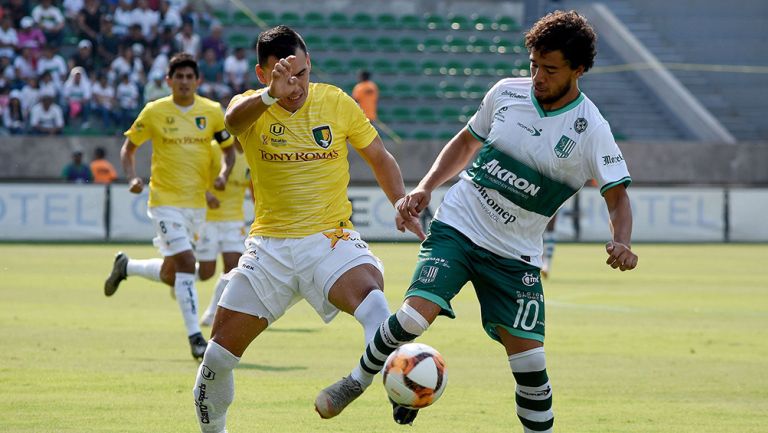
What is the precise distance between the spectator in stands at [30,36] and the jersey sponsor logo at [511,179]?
27365mm

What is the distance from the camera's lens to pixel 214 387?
23.2 ft

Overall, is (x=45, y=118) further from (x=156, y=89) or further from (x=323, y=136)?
(x=323, y=136)

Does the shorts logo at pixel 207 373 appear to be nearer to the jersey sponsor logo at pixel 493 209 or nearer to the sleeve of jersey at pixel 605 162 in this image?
the jersey sponsor logo at pixel 493 209

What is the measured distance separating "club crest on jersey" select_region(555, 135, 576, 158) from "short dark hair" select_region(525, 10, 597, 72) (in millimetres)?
374

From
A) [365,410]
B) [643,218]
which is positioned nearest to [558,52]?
[365,410]

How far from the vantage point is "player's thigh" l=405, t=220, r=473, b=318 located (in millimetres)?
6746

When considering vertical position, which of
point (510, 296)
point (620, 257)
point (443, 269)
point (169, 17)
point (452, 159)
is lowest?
point (169, 17)

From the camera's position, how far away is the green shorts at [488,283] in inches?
267

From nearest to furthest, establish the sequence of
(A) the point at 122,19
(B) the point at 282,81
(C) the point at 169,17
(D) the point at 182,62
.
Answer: (B) the point at 282,81
(D) the point at 182,62
(A) the point at 122,19
(C) the point at 169,17

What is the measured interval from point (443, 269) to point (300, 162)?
1.07 m

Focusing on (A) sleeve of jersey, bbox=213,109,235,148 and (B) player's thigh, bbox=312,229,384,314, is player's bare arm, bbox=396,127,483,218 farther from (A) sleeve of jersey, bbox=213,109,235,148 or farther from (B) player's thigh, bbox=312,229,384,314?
(A) sleeve of jersey, bbox=213,109,235,148

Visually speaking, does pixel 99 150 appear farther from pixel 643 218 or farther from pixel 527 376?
pixel 527 376

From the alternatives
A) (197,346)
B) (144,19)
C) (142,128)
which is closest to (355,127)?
(197,346)

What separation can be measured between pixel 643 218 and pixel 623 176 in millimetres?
24880
